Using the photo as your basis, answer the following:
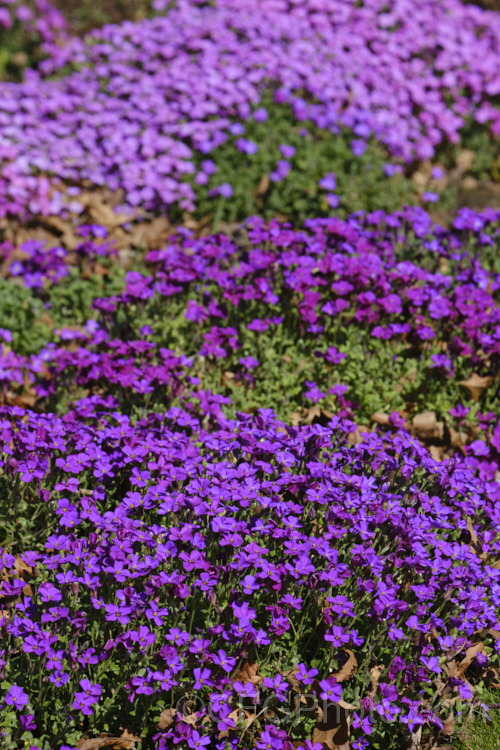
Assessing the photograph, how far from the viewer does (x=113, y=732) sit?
3102 millimetres

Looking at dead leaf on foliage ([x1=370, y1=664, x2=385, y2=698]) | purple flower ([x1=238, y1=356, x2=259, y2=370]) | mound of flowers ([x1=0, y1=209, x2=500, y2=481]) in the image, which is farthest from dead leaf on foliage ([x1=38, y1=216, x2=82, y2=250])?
dead leaf on foliage ([x1=370, y1=664, x2=385, y2=698])

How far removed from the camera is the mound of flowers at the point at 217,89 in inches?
300

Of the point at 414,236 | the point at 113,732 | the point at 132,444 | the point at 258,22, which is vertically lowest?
the point at 113,732

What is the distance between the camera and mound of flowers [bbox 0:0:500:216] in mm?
7629

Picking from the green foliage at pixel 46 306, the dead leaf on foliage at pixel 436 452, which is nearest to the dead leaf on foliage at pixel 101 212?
the green foliage at pixel 46 306

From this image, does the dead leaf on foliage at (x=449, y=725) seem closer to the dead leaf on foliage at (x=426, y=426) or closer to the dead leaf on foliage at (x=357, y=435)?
the dead leaf on foliage at (x=357, y=435)

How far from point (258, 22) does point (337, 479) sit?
23.9 feet

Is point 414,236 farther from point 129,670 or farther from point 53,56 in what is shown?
point 53,56

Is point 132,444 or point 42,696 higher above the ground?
point 132,444

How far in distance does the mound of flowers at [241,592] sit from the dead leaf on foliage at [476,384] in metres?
1.28

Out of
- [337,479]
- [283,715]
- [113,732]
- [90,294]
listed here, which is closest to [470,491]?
[337,479]

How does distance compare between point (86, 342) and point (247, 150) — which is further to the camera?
point (247, 150)

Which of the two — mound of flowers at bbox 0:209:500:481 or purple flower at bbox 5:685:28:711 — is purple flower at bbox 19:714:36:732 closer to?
purple flower at bbox 5:685:28:711

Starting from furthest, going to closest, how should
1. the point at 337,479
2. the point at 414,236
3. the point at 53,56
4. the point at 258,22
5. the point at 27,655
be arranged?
1. the point at 53,56
2. the point at 258,22
3. the point at 414,236
4. the point at 337,479
5. the point at 27,655
